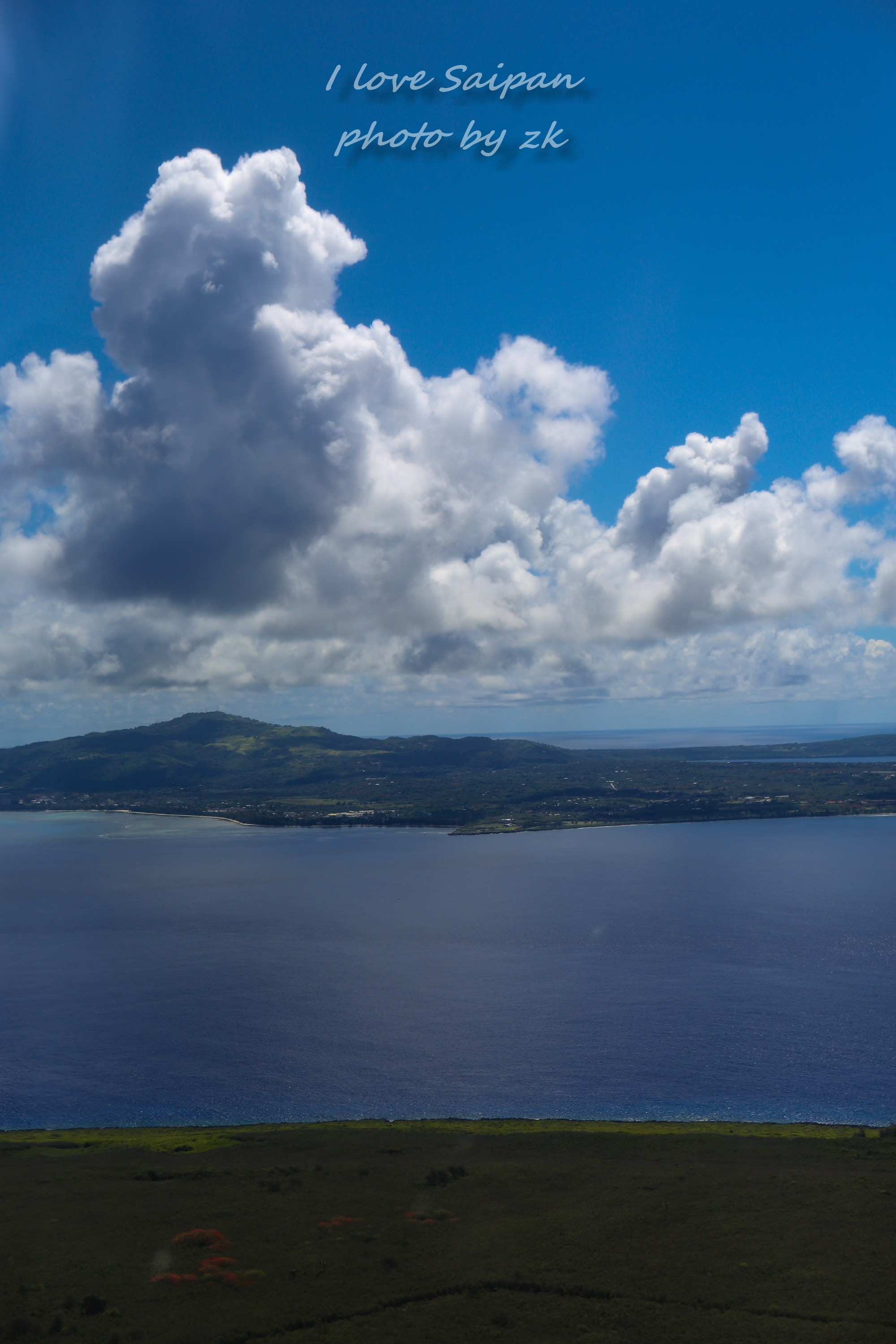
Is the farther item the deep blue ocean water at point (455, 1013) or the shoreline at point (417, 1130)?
the deep blue ocean water at point (455, 1013)

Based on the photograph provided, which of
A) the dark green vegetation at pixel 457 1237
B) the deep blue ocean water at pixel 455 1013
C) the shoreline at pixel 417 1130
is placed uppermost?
the dark green vegetation at pixel 457 1237

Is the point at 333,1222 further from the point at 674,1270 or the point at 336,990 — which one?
the point at 336,990

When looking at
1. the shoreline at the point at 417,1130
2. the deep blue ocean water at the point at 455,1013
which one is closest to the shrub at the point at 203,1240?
the shoreline at the point at 417,1130

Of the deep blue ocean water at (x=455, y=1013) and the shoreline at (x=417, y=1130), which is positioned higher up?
the shoreline at (x=417, y=1130)

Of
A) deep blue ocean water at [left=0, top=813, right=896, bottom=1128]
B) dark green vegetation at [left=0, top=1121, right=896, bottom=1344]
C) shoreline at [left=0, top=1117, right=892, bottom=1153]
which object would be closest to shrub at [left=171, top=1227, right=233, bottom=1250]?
dark green vegetation at [left=0, top=1121, right=896, bottom=1344]

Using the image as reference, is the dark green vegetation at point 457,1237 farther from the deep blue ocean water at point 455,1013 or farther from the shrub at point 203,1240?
the deep blue ocean water at point 455,1013

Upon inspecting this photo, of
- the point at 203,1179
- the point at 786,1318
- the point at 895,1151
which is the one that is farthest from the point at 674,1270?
the point at 203,1179
